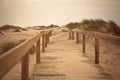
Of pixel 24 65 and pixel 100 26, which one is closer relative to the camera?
pixel 24 65

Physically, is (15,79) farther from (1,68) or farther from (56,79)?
(1,68)

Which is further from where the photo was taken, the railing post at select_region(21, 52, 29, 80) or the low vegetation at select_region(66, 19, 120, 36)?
the low vegetation at select_region(66, 19, 120, 36)

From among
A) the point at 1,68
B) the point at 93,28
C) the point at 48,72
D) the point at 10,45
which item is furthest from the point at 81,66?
the point at 93,28

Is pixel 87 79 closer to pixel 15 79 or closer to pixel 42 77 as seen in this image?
pixel 42 77

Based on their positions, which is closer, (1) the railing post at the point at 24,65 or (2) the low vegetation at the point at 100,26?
(1) the railing post at the point at 24,65

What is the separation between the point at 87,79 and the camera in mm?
4027

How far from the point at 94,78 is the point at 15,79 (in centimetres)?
156

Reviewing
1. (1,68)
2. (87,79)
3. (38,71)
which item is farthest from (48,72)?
(1,68)

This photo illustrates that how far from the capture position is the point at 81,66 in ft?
17.5

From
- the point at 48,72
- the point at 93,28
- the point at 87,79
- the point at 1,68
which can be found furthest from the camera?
the point at 93,28

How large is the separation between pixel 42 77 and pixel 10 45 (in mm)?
3765

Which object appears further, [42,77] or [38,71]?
[38,71]

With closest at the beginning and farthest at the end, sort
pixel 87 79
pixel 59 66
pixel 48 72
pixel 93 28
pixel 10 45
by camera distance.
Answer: pixel 87 79 → pixel 48 72 → pixel 59 66 → pixel 10 45 → pixel 93 28

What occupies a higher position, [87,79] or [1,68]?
[1,68]
